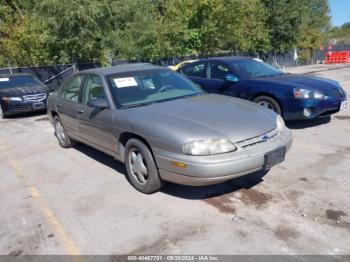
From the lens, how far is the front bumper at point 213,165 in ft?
12.4

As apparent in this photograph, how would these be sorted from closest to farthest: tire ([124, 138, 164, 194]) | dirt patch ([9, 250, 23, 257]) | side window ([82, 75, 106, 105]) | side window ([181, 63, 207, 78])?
dirt patch ([9, 250, 23, 257]) < tire ([124, 138, 164, 194]) < side window ([82, 75, 106, 105]) < side window ([181, 63, 207, 78])

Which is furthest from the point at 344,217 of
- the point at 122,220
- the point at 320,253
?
the point at 122,220

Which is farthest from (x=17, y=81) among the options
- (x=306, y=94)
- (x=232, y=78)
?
(x=306, y=94)

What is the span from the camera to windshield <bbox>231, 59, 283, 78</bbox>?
308 inches

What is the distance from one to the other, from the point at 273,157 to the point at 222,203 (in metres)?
0.77

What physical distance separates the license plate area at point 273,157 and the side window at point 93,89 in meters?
2.36

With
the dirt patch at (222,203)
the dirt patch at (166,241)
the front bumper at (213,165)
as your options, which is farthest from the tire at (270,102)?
the dirt patch at (166,241)

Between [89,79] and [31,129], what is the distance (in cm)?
434

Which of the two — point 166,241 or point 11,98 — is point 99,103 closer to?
point 166,241

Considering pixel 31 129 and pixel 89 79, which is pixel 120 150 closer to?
pixel 89 79

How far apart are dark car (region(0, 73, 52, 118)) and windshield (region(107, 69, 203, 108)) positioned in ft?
21.5

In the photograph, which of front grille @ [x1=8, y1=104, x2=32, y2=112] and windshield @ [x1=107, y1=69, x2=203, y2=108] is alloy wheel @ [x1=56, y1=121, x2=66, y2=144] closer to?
windshield @ [x1=107, y1=69, x2=203, y2=108]

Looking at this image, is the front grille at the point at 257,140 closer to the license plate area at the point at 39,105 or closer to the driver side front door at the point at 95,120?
the driver side front door at the point at 95,120

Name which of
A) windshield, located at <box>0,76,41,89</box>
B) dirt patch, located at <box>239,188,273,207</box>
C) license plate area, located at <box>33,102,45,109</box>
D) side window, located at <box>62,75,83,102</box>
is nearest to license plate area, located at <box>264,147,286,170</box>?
dirt patch, located at <box>239,188,273,207</box>
